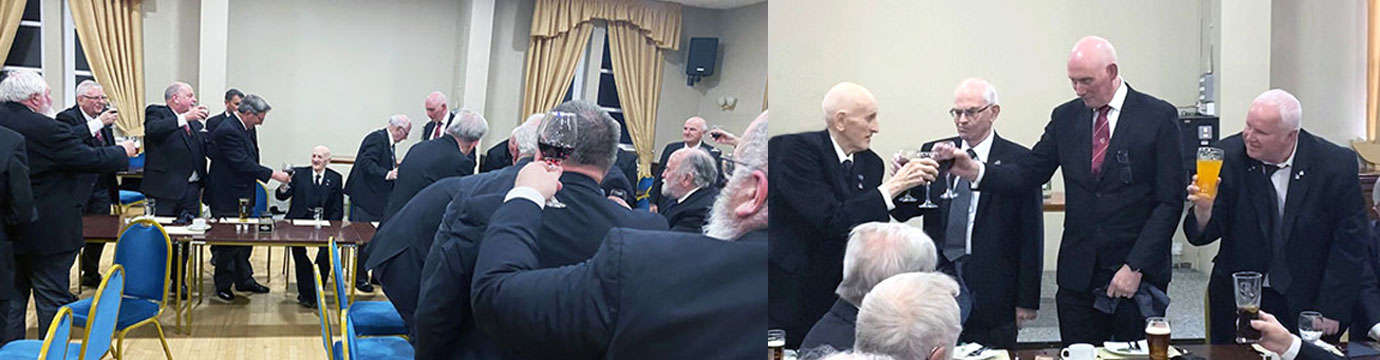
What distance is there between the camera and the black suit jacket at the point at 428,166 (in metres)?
1.24

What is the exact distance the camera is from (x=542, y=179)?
1031 millimetres

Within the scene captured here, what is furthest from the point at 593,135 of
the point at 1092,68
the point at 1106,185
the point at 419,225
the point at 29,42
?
the point at 29,42

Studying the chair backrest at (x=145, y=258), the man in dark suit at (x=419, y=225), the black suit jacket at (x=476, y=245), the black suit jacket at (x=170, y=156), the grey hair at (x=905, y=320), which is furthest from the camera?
the black suit jacket at (x=170, y=156)

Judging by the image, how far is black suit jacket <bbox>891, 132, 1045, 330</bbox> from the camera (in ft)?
5.30

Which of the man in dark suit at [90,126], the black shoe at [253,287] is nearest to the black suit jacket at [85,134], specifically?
the man in dark suit at [90,126]

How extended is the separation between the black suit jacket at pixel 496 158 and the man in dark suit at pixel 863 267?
51 cm

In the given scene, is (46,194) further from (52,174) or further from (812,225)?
(812,225)

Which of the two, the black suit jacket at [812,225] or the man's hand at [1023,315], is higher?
the black suit jacket at [812,225]

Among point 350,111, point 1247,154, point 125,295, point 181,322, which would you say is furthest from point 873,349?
point 181,322

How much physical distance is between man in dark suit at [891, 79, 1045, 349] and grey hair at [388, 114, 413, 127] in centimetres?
66

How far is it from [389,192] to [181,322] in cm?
394

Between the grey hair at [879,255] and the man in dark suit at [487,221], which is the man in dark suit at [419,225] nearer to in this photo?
the man in dark suit at [487,221]

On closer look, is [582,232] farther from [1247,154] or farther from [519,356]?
[1247,154]

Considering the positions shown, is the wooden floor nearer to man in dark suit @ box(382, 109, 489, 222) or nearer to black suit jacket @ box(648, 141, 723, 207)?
man in dark suit @ box(382, 109, 489, 222)
